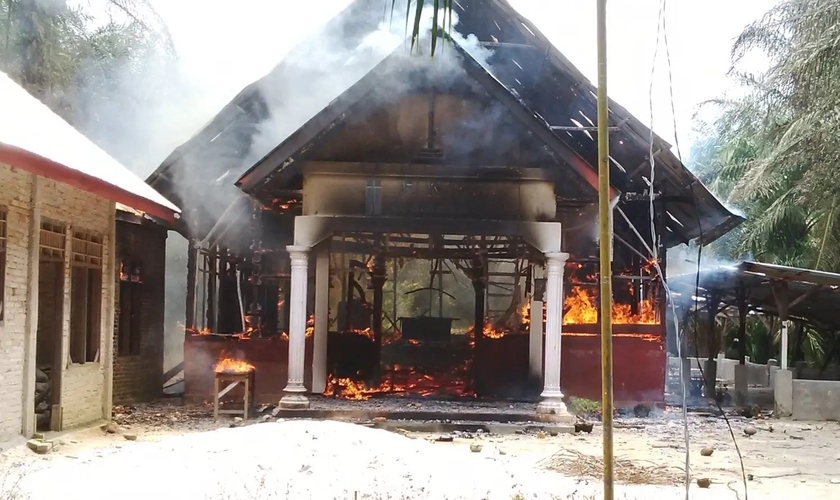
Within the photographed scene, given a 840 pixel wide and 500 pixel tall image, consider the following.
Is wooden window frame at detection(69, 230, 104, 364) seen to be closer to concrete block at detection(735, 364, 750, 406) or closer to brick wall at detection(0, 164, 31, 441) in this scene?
brick wall at detection(0, 164, 31, 441)

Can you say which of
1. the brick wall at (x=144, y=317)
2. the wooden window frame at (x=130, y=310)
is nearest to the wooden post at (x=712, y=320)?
the brick wall at (x=144, y=317)

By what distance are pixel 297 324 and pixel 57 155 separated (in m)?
5.17

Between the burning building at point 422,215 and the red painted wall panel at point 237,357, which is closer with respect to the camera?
the burning building at point 422,215

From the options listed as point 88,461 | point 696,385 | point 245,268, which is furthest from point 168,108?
point 88,461

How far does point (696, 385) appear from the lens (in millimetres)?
21594

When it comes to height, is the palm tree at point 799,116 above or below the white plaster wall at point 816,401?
above

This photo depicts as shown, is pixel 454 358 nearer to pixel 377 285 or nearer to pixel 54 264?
pixel 377 285

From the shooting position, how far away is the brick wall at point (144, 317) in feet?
52.7

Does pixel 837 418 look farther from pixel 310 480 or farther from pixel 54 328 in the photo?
pixel 54 328

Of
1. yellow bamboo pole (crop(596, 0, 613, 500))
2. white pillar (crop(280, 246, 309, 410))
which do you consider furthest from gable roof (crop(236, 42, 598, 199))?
yellow bamboo pole (crop(596, 0, 613, 500))

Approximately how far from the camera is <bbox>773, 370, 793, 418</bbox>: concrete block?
16.0 m

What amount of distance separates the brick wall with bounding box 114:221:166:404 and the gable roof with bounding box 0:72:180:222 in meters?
4.15

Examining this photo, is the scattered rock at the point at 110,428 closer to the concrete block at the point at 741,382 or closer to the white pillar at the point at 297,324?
the white pillar at the point at 297,324

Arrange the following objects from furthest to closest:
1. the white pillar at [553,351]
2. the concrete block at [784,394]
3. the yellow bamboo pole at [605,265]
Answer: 1. the concrete block at [784,394]
2. the white pillar at [553,351]
3. the yellow bamboo pole at [605,265]
